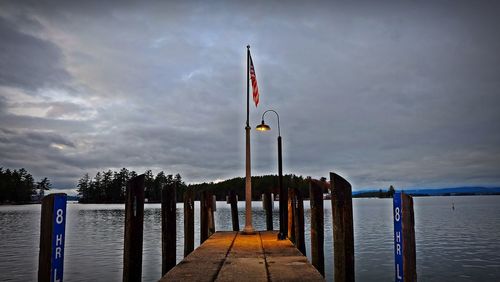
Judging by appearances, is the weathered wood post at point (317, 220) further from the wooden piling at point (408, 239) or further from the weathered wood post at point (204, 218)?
the weathered wood post at point (204, 218)

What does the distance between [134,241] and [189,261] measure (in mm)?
1948

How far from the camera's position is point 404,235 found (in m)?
4.63

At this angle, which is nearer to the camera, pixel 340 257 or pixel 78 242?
pixel 340 257

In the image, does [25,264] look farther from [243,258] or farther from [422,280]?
[422,280]

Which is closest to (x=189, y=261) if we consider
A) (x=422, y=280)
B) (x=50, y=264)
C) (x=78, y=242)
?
(x=50, y=264)

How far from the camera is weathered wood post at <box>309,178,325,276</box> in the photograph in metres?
8.77

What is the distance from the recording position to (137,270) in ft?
20.5

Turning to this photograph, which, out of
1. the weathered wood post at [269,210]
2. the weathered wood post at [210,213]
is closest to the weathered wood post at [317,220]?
the weathered wood post at [210,213]

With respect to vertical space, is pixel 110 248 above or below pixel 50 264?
below

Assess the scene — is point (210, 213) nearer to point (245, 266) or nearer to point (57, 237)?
point (245, 266)

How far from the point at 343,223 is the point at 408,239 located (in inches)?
54.0

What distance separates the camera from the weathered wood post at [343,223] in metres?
5.90

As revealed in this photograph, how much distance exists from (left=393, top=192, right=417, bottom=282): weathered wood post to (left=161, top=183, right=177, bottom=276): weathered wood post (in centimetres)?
622

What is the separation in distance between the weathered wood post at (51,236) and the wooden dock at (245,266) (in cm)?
206
